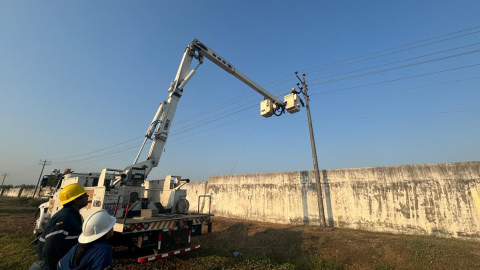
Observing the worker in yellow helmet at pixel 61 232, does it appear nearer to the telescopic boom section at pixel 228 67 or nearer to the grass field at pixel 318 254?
the grass field at pixel 318 254

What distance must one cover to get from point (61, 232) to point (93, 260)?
1181 millimetres

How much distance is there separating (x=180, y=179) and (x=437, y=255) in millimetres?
8830

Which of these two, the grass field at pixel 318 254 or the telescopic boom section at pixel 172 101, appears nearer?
the grass field at pixel 318 254

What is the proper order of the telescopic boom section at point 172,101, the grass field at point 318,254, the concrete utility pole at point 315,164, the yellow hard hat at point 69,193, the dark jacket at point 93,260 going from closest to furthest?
the dark jacket at point 93,260, the yellow hard hat at point 69,193, the grass field at point 318,254, the telescopic boom section at point 172,101, the concrete utility pole at point 315,164

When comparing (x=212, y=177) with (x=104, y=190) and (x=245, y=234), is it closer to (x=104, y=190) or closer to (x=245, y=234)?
(x=245, y=234)

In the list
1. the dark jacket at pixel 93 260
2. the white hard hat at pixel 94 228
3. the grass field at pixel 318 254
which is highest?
the white hard hat at pixel 94 228

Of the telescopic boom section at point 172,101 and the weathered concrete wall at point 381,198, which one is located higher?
the telescopic boom section at point 172,101

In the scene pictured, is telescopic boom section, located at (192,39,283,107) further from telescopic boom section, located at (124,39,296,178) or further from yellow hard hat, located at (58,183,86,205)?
yellow hard hat, located at (58,183,86,205)

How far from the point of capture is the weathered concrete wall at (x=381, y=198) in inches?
350


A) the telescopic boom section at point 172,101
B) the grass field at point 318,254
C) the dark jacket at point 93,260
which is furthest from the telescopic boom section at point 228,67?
the dark jacket at point 93,260

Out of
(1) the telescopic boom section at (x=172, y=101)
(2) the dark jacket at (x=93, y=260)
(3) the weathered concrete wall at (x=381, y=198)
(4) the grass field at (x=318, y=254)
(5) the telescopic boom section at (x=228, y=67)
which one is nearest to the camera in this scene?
(2) the dark jacket at (x=93, y=260)

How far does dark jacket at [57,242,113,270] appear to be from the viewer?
196 cm

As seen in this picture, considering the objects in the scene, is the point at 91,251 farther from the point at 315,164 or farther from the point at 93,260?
the point at 315,164

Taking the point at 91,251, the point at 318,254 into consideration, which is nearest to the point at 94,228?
the point at 91,251
